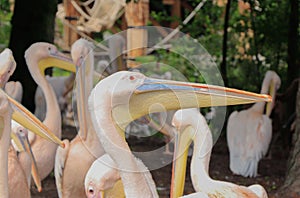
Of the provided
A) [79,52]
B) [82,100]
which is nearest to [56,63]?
[79,52]

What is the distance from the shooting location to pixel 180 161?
475 centimetres

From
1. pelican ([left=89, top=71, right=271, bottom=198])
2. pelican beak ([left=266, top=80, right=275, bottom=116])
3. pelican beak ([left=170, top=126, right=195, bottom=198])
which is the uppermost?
pelican ([left=89, top=71, right=271, bottom=198])

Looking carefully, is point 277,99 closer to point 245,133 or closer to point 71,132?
point 245,133

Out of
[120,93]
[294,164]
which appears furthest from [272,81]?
[120,93]

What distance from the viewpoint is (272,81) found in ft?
30.5

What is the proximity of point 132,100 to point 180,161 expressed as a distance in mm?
1160

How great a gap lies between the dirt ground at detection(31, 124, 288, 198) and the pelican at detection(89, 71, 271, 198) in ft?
10.8

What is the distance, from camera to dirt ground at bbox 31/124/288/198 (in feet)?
24.2

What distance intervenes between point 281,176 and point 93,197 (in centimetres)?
447

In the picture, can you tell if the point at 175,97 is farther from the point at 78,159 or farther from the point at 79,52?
the point at 79,52

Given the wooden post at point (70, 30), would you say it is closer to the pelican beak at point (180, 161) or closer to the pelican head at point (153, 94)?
the pelican beak at point (180, 161)

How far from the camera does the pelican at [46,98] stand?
21.3 ft

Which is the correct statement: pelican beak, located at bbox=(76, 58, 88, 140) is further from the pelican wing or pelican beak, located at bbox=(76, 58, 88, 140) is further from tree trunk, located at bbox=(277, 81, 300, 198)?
tree trunk, located at bbox=(277, 81, 300, 198)

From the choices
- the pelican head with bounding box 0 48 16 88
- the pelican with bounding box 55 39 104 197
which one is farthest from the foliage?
the pelican head with bounding box 0 48 16 88
